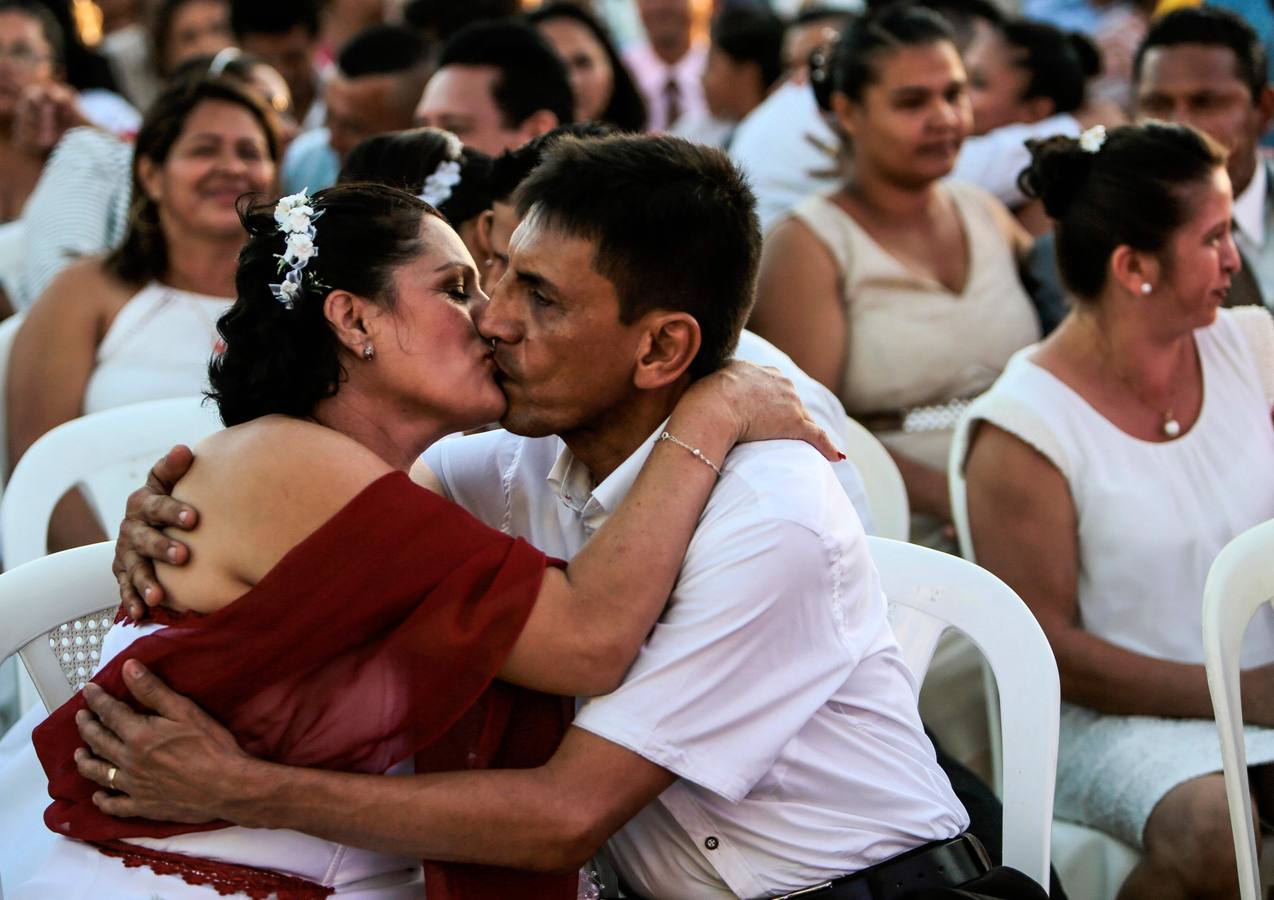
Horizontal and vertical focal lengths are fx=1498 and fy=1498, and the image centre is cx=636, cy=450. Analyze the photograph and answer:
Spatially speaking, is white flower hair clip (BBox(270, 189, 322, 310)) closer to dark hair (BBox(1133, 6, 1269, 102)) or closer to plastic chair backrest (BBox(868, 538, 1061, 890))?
plastic chair backrest (BBox(868, 538, 1061, 890))

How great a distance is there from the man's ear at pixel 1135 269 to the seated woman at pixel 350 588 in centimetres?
122

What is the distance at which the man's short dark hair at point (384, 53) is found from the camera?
489 cm

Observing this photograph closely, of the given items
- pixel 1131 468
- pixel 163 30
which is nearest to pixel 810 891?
pixel 1131 468

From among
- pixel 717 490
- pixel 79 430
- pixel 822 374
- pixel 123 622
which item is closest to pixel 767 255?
pixel 822 374

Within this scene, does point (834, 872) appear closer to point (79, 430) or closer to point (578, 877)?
point (578, 877)

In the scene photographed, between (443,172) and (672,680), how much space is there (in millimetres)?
1501

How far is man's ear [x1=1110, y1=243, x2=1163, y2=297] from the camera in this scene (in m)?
2.85

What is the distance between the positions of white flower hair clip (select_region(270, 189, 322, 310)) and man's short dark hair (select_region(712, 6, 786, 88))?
4.46 m

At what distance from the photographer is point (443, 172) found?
9.55 ft

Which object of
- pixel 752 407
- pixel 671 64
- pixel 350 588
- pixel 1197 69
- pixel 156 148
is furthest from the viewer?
pixel 671 64

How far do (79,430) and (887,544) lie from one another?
1.50 m

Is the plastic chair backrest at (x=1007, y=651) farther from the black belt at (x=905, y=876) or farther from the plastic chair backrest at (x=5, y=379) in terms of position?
the plastic chair backrest at (x=5, y=379)

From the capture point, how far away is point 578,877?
192 centimetres

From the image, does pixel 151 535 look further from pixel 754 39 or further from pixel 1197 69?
pixel 754 39
